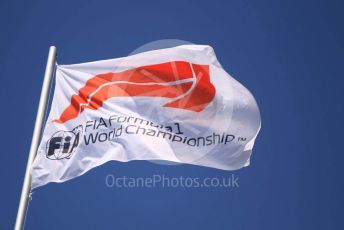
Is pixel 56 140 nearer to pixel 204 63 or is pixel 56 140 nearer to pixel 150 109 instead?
pixel 150 109

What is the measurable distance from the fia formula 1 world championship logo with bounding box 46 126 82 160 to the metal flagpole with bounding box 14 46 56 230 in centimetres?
61

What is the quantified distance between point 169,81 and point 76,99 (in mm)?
2270

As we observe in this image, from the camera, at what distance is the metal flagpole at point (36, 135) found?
909 centimetres

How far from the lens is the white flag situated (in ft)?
34.9

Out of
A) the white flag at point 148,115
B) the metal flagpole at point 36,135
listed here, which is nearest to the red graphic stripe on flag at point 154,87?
the white flag at point 148,115

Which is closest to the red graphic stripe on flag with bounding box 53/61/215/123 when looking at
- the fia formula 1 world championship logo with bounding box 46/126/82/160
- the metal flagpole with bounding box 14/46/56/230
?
the fia formula 1 world championship logo with bounding box 46/126/82/160

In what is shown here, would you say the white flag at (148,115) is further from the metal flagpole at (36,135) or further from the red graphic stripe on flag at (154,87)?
the metal flagpole at (36,135)

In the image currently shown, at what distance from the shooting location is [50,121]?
35.2 ft

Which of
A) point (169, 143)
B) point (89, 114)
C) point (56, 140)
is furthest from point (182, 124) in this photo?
point (56, 140)

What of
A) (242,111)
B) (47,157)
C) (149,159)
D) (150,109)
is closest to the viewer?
(47,157)

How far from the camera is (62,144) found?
10.5m

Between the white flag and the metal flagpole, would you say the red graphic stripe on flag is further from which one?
the metal flagpole

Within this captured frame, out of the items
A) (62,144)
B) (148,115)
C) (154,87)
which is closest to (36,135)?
(62,144)

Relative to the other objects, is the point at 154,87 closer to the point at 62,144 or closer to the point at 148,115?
the point at 148,115
